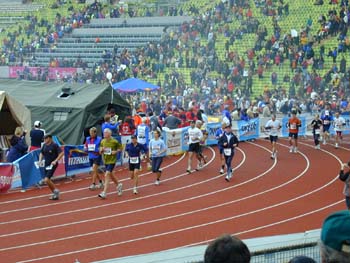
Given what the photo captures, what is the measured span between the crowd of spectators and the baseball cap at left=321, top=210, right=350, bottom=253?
83.2 ft

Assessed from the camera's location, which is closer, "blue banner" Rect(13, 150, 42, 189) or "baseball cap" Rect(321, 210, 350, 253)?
"baseball cap" Rect(321, 210, 350, 253)

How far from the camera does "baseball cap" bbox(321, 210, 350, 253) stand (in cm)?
342

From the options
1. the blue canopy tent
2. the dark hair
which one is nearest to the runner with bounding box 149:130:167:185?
the blue canopy tent

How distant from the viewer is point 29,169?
18375 mm

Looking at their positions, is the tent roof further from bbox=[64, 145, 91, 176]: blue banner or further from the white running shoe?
the white running shoe

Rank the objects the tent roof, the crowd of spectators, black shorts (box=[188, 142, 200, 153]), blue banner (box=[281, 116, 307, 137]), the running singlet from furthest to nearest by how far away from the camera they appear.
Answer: the crowd of spectators < blue banner (box=[281, 116, 307, 137]) < the running singlet < the tent roof < black shorts (box=[188, 142, 200, 153])

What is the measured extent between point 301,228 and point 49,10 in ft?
144

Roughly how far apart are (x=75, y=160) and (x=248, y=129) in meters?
9.90

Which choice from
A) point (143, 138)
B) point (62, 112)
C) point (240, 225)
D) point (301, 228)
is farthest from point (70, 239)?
point (62, 112)

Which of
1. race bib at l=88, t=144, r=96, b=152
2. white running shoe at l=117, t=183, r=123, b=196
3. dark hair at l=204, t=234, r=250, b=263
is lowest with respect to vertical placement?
white running shoe at l=117, t=183, r=123, b=196

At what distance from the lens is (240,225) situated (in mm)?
14211

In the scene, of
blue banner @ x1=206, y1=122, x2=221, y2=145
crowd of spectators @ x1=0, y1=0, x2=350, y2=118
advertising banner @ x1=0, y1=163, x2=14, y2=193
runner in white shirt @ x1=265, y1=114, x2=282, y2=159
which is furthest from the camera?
crowd of spectators @ x1=0, y1=0, x2=350, y2=118

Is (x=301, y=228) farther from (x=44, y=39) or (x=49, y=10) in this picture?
(x=49, y=10)

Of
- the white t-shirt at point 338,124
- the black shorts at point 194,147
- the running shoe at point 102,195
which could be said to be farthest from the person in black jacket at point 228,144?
the white t-shirt at point 338,124
